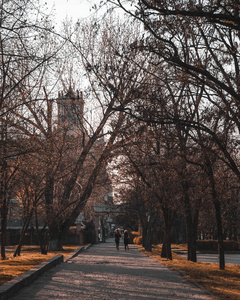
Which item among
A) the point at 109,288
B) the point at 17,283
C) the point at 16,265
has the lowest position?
the point at 109,288

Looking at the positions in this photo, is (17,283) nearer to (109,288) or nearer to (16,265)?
(109,288)

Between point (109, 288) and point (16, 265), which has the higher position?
point (16, 265)

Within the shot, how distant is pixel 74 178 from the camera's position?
1143 inches

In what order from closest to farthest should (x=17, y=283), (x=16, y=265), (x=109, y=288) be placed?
(x=17, y=283), (x=109, y=288), (x=16, y=265)

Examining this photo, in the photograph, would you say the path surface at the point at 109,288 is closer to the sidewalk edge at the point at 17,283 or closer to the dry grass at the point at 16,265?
the sidewalk edge at the point at 17,283

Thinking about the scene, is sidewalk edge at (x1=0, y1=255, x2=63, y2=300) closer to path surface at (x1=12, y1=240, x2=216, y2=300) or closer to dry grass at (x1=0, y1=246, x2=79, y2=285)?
path surface at (x1=12, y1=240, x2=216, y2=300)

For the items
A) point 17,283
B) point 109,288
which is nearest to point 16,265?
point 109,288

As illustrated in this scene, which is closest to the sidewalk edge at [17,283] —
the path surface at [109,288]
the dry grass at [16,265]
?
the path surface at [109,288]

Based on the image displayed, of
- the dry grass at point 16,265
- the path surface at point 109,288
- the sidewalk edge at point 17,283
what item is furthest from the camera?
the dry grass at point 16,265

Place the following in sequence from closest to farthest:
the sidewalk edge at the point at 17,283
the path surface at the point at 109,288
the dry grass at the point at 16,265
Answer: the sidewalk edge at the point at 17,283, the path surface at the point at 109,288, the dry grass at the point at 16,265

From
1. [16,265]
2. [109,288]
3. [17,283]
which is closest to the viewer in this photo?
[17,283]

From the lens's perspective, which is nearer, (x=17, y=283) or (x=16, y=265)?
(x=17, y=283)

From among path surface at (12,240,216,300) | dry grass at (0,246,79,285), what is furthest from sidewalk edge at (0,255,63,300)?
dry grass at (0,246,79,285)

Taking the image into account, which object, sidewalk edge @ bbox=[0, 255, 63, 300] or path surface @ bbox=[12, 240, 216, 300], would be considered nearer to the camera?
sidewalk edge @ bbox=[0, 255, 63, 300]
